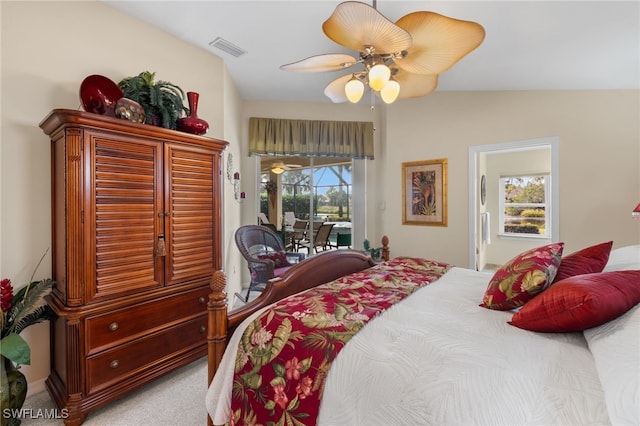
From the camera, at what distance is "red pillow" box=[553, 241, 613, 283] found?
158 cm

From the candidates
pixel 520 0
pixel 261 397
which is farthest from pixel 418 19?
pixel 261 397

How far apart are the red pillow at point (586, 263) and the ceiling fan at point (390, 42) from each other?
134 centimetres

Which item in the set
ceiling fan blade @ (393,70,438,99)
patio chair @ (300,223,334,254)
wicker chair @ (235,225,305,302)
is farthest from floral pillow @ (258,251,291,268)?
ceiling fan blade @ (393,70,438,99)

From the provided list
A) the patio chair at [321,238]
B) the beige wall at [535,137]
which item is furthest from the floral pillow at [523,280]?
the patio chair at [321,238]

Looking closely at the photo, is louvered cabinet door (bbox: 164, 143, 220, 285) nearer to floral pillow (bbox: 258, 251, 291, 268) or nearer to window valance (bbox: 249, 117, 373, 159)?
floral pillow (bbox: 258, 251, 291, 268)

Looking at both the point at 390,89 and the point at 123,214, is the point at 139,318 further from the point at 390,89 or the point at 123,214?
the point at 390,89

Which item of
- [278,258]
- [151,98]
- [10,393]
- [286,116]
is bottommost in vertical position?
[10,393]

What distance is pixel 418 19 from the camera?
171cm

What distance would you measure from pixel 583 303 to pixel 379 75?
1.52 metres

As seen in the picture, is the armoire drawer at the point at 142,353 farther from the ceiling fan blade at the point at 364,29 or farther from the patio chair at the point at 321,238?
the patio chair at the point at 321,238

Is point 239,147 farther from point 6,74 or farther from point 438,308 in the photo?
point 438,308

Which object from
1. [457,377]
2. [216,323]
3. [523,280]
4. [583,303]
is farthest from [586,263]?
[216,323]

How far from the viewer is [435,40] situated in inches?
72.5

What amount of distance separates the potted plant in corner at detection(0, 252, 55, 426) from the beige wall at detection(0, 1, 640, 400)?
37 centimetres
